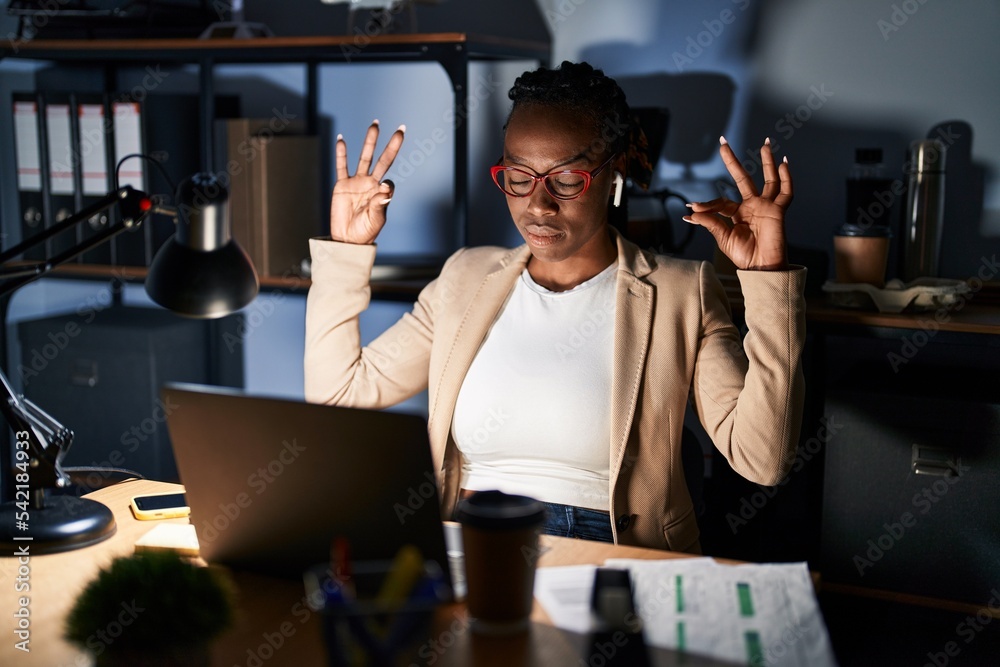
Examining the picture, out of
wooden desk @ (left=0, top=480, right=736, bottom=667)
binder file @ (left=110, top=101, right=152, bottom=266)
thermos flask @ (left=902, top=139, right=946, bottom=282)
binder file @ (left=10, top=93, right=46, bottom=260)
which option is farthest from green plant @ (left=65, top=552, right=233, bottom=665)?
binder file @ (left=10, top=93, right=46, bottom=260)

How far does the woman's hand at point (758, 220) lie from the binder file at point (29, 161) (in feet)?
5.99

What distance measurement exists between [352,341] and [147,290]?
1.88 ft

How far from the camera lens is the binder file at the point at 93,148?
2.52 metres

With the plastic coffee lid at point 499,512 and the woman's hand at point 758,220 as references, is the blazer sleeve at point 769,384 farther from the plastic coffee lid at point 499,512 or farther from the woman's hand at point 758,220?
the plastic coffee lid at point 499,512

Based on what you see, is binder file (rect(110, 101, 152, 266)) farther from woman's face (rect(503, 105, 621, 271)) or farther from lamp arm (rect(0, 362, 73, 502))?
lamp arm (rect(0, 362, 73, 502))

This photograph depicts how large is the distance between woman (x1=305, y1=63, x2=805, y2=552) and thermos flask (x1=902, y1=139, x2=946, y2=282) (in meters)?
0.60

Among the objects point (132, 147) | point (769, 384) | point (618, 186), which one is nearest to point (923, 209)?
point (618, 186)

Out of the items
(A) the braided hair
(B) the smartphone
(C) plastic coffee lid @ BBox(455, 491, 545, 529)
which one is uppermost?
Answer: (A) the braided hair

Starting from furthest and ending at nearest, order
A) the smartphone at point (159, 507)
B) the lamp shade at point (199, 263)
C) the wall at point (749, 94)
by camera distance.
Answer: the wall at point (749, 94) → the smartphone at point (159, 507) → the lamp shade at point (199, 263)

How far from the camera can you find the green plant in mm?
843

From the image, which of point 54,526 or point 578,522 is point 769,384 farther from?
point 54,526

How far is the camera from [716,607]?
3.34 ft

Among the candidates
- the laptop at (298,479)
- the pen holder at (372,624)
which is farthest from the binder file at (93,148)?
the pen holder at (372,624)

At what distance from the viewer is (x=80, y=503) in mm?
1298
